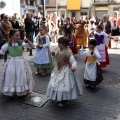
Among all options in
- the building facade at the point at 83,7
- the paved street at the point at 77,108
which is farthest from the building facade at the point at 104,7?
the paved street at the point at 77,108

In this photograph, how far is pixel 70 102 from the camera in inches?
206

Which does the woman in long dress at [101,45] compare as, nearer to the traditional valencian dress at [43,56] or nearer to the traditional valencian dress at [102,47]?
the traditional valencian dress at [102,47]

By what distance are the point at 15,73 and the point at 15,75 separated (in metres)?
0.04

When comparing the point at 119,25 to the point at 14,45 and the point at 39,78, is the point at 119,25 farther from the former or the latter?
the point at 14,45

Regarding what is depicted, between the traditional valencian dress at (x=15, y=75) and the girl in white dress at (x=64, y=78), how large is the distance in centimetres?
64

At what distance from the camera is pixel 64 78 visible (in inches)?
191

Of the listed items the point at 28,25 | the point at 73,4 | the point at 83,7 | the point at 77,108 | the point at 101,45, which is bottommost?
the point at 77,108

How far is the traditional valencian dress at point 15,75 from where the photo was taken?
17.2 feet

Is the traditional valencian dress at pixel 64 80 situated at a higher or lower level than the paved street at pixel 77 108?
higher

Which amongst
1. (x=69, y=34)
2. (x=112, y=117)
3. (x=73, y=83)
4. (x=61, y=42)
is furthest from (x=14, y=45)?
(x=69, y=34)

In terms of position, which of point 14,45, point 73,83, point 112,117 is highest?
point 14,45

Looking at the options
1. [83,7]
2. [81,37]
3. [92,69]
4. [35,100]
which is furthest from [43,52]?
[83,7]

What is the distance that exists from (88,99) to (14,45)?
75.9 inches

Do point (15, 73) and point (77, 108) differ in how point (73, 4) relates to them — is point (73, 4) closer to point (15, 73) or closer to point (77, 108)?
point (15, 73)
